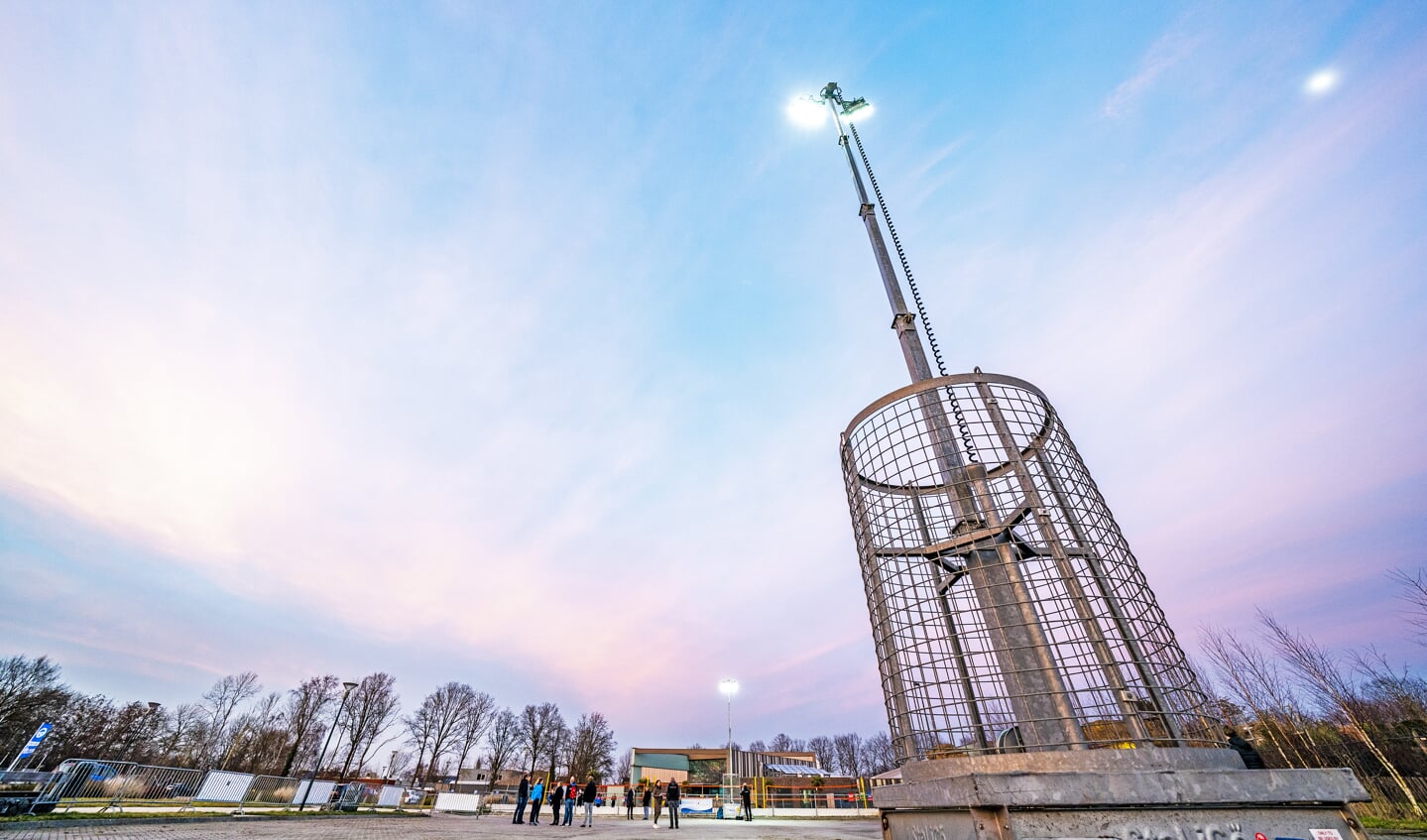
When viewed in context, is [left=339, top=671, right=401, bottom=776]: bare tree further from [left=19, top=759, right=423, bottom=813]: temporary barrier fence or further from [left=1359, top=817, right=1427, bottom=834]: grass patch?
[left=1359, top=817, right=1427, bottom=834]: grass patch

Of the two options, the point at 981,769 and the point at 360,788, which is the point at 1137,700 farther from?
the point at 360,788

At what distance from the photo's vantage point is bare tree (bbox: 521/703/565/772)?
2852 inches

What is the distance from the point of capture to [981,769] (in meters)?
3.20

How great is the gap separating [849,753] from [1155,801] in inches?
4360

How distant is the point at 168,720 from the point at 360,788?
5570 cm

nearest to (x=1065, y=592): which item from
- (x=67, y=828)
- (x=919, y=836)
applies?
(x=919, y=836)

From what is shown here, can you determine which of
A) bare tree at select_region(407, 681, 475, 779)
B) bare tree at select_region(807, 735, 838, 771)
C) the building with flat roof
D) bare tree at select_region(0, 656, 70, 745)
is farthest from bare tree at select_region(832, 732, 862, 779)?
bare tree at select_region(0, 656, 70, 745)

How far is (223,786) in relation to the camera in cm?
2083

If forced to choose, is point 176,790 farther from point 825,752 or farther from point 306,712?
point 825,752

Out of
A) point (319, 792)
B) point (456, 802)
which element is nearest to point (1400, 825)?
point (319, 792)

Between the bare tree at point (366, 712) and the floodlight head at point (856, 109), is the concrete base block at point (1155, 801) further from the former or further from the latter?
the bare tree at point (366, 712)

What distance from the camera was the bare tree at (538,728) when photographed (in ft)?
238

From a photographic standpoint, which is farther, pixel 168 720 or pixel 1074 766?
pixel 168 720

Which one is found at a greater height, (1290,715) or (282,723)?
(282,723)
